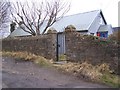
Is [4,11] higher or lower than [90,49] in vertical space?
higher

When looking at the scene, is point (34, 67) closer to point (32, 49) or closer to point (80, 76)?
point (80, 76)

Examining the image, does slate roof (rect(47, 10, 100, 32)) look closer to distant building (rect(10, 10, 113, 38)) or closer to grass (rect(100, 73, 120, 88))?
distant building (rect(10, 10, 113, 38))

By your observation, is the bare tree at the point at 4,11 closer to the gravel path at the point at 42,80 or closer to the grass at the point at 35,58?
the grass at the point at 35,58

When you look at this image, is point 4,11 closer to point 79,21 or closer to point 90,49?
point 79,21

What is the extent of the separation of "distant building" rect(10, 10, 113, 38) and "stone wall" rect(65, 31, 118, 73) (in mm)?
13807

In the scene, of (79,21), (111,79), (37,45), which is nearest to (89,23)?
(79,21)

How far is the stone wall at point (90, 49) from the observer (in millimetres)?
11805

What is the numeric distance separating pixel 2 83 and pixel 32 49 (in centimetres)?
884

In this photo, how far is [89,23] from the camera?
28547 mm

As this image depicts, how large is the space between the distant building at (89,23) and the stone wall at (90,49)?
13807mm

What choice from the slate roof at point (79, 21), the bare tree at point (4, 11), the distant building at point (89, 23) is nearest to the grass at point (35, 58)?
the distant building at point (89, 23)

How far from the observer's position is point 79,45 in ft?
44.0

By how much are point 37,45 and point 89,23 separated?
42.5ft

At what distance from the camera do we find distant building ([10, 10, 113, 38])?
2847 centimetres
